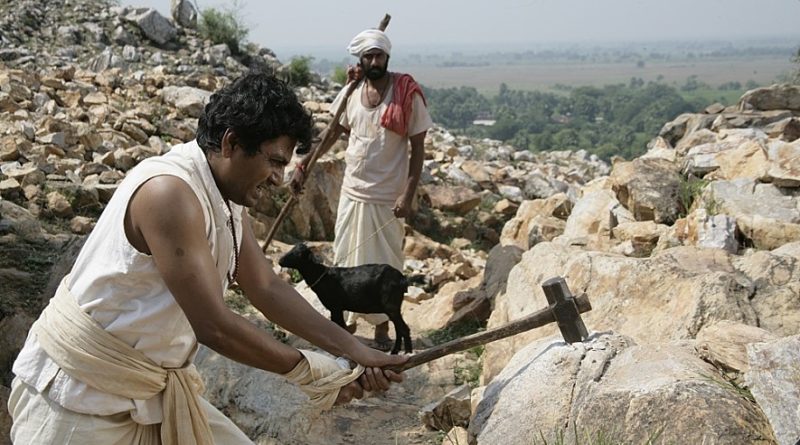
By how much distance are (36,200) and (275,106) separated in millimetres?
5371

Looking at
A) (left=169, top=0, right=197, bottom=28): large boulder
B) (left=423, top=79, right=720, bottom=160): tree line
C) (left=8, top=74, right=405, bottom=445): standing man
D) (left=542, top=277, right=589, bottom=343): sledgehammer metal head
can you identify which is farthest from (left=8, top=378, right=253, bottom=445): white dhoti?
(left=423, top=79, right=720, bottom=160): tree line

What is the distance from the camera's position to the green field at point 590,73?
13138 cm

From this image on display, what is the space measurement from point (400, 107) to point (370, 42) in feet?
1.58

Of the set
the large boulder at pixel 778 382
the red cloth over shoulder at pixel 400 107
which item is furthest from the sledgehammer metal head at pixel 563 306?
the red cloth over shoulder at pixel 400 107

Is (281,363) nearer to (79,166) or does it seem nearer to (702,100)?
(79,166)

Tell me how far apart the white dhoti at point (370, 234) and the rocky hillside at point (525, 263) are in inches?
25.9

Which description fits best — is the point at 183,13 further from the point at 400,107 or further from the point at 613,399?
the point at 613,399

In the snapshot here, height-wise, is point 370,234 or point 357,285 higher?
point 370,234

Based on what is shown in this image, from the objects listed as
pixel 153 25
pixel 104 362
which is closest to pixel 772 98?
pixel 104 362

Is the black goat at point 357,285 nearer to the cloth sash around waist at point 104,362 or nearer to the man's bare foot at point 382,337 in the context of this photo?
the man's bare foot at point 382,337

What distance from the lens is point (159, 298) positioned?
2.28 meters

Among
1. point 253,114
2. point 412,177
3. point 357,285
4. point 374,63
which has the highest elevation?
point 253,114

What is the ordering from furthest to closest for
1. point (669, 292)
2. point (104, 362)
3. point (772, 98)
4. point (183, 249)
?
point (772, 98) → point (669, 292) → point (104, 362) → point (183, 249)

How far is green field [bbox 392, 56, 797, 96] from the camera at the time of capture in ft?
431
